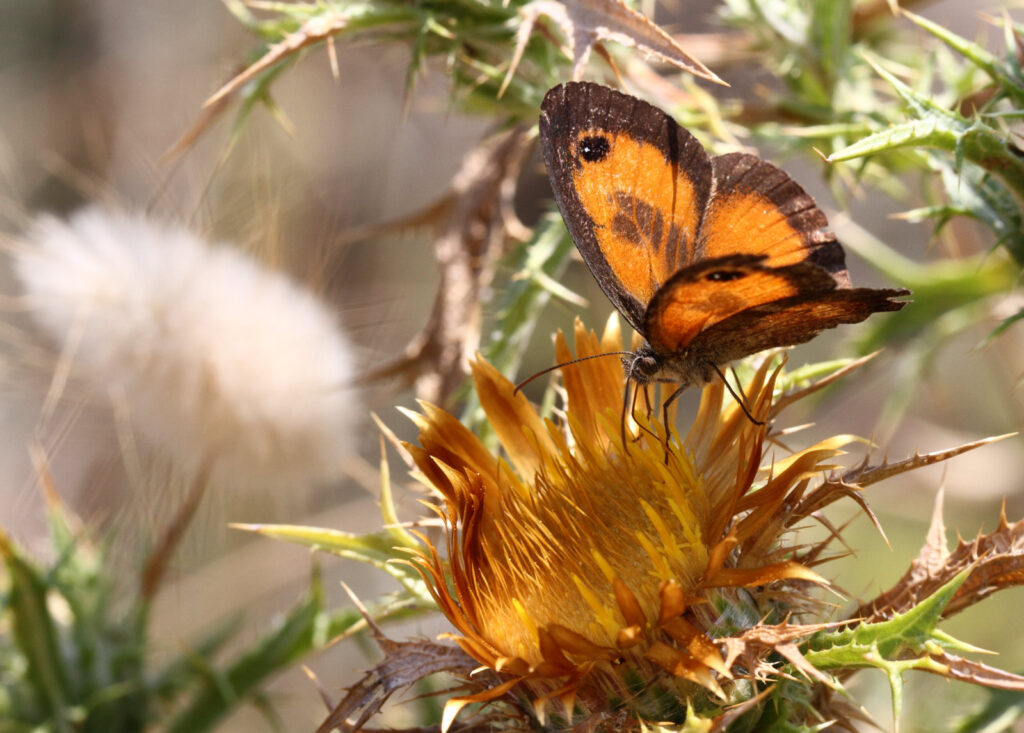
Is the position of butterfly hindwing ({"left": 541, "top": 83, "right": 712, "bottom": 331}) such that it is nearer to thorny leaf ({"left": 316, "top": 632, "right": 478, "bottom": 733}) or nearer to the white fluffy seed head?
thorny leaf ({"left": 316, "top": 632, "right": 478, "bottom": 733})

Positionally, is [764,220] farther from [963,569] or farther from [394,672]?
[394,672]

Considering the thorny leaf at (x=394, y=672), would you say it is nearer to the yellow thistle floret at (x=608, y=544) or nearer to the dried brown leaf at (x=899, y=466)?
the yellow thistle floret at (x=608, y=544)

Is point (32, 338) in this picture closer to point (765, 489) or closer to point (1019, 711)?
point (765, 489)

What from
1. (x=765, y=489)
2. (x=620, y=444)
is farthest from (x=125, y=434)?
(x=765, y=489)

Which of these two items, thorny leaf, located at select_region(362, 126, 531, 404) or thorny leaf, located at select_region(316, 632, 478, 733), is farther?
thorny leaf, located at select_region(362, 126, 531, 404)

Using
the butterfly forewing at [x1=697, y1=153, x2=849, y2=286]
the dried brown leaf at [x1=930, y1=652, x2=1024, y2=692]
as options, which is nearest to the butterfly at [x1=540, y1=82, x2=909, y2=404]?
the butterfly forewing at [x1=697, y1=153, x2=849, y2=286]

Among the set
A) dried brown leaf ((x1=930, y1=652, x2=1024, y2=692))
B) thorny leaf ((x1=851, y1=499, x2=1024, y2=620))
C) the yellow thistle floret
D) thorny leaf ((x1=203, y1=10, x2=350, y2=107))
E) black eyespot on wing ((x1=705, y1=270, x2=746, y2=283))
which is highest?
thorny leaf ((x1=203, y1=10, x2=350, y2=107))
